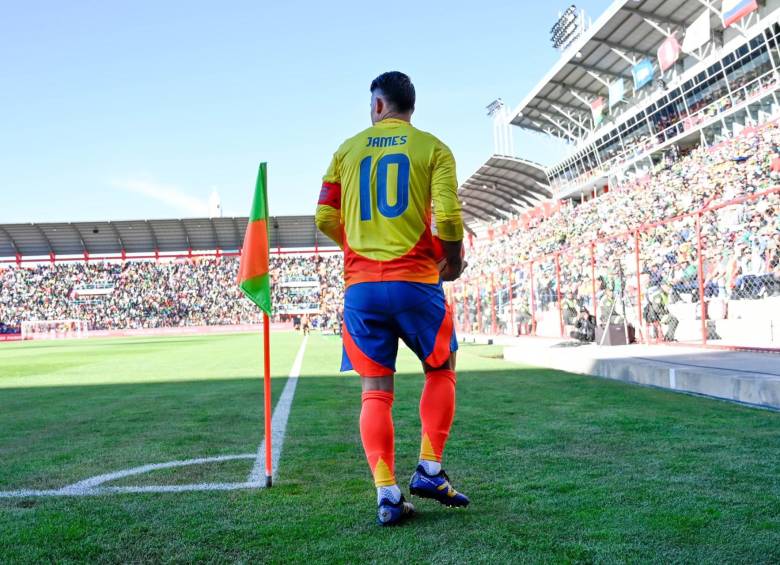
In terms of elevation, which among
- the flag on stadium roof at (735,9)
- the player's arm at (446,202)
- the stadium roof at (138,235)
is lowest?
the player's arm at (446,202)

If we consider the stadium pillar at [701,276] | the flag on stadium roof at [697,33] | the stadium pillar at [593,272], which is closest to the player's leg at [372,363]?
the stadium pillar at [701,276]

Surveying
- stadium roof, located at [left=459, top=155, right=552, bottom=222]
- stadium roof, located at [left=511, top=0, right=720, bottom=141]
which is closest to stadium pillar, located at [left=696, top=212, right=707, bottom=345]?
stadium roof, located at [left=511, top=0, right=720, bottom=141]

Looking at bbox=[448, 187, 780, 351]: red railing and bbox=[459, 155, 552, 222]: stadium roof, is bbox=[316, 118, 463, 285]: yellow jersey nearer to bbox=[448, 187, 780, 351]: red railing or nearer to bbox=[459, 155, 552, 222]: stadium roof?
bbox=[448, 187, 780, 351]: red railing

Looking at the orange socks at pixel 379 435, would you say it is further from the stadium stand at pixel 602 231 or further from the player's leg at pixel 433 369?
the stadium stand at pixel 602 231

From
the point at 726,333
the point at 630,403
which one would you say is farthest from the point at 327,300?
the point at 630,403

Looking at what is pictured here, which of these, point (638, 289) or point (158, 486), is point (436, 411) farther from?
point (638, 289)

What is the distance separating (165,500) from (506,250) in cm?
4182

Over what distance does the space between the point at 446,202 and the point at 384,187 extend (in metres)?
0.29

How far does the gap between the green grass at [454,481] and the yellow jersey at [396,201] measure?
3.24ft

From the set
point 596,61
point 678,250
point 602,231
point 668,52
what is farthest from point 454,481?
point 596,61

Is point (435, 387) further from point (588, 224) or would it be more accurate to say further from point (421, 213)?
point (588, 224)

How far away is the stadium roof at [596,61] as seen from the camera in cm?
3359

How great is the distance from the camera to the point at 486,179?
165 feet

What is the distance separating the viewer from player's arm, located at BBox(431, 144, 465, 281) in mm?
2795
